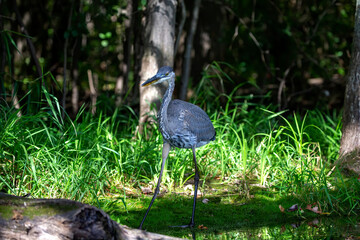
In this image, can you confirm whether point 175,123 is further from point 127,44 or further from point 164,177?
point 127,44

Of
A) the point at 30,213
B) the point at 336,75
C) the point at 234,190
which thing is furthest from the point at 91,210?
the point at 336,75

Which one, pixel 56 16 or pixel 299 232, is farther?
pixel 56 16

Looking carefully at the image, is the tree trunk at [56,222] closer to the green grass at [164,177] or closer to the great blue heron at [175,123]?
the green grass at [164,177]

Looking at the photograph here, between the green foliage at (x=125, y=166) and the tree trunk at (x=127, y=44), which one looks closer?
the green foliage at (x=125, y=166)

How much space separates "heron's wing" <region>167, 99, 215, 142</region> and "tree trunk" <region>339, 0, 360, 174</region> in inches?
64.3

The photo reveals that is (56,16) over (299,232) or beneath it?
over

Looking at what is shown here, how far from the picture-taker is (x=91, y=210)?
294cm

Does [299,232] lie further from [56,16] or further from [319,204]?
[56,16]

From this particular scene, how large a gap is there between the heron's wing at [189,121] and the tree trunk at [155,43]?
1.29m

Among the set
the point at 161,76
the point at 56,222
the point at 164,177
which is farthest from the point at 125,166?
the point at 56,222

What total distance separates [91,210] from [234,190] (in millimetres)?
2628

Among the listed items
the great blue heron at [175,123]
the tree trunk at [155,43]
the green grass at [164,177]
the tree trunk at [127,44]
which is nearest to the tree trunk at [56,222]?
the green grass at [164,177]

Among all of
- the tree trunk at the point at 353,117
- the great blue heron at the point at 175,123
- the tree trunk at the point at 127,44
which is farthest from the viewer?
the tree trunk at the point at 127,44

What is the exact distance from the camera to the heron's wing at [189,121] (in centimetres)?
477
